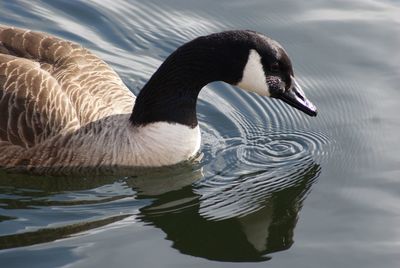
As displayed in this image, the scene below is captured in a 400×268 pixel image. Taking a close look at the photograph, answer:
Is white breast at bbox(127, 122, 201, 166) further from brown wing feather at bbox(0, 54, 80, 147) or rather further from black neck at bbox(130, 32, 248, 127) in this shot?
brown wing feather at bbox(0, 54, 80, 147)

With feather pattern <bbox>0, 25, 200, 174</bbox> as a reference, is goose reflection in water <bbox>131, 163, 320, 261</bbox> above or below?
below

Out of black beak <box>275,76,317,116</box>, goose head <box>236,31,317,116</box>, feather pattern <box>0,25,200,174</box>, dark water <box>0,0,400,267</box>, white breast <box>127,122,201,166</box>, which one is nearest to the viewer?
dark water <box>0,0,400,267</box>

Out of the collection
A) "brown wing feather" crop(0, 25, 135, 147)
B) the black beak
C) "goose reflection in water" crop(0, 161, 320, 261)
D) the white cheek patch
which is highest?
the white cheek patch

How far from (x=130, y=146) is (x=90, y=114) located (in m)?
0.47

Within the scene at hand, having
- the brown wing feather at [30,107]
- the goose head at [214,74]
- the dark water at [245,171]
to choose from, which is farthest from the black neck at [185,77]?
the brown wing feather at [30,107]

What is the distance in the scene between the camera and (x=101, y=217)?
7602 mm

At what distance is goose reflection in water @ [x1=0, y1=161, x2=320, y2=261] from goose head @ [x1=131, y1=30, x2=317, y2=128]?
62cm

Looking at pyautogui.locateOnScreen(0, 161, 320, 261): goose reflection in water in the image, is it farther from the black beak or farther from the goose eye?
the goose eye

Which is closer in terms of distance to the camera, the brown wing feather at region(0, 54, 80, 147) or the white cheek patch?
the white cheek patch

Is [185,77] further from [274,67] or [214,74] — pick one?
[274,67]

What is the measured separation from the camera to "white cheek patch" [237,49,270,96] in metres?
7.96

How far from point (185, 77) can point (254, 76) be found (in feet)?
2.01

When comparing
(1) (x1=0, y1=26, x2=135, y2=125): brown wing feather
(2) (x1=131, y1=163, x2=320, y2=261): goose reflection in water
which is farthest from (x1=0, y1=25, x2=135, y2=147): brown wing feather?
(2) (x1=131, y1=163, x2=320, y2=261): goose reflection in water

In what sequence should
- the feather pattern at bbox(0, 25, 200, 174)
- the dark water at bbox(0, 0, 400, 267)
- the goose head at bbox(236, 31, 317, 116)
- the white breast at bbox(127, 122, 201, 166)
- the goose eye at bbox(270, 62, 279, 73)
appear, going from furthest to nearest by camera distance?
the white breast at bbox(127, 122, 201, 166) < the feather pattern at bbox(0, 25, 200, 174) < the goose eye at bbox(270, 62, 279, 73) < the goose head at bbox(236, 31, 317, 116) < the dark water at bbox(0, 0, 400, 267)
